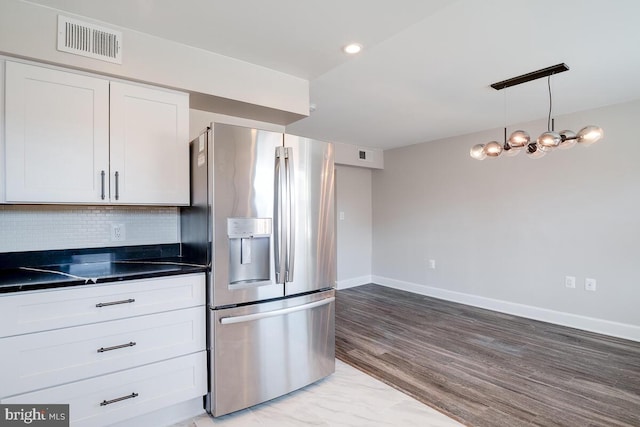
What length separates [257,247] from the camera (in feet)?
6.77

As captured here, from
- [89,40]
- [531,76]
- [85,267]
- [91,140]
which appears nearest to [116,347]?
[85,267]

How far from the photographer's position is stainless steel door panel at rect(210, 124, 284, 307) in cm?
188

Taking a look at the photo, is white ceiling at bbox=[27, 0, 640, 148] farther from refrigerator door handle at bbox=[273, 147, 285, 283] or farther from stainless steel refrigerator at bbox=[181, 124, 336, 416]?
refrigerator door handle at bbox=[273, 147, 285, 283]

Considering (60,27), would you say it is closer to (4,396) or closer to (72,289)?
(72,289)

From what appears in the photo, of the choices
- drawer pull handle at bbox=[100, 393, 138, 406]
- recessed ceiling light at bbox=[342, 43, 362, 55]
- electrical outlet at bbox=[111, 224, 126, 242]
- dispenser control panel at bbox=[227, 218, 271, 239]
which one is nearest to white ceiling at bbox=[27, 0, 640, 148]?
recessed ceiling light at bbox=[342, 43, 362, 55]

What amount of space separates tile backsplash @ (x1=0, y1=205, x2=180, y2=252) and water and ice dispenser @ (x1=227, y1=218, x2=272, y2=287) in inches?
29.6

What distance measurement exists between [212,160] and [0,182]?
106 cm

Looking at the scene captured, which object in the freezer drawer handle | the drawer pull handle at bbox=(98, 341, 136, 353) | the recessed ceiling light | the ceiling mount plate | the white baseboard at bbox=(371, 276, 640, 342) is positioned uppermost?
the ceiling mount plate

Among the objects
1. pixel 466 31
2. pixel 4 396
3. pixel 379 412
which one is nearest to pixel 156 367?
pixel 4 396

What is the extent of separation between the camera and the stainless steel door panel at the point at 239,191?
1882mm

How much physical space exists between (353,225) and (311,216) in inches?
137

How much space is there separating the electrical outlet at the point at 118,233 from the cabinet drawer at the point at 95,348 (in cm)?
75

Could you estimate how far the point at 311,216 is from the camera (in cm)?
A: 224

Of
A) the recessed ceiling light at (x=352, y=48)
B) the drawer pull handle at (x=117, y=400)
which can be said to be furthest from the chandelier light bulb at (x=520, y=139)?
the drawer pull handle at (x=117, y=400)
